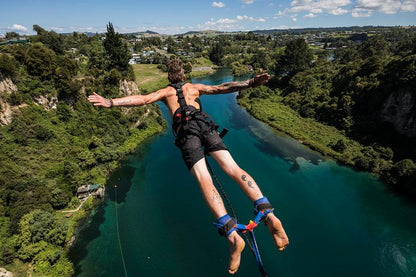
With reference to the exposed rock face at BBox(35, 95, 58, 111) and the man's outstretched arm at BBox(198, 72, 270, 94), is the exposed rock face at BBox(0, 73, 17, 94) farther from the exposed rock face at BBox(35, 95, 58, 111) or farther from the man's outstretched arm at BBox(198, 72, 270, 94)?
the man's outstretched arm at BBox(198, 72, 270, 94)

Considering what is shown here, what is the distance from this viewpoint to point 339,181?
22.5 meters

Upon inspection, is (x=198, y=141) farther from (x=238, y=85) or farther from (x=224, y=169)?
(x=238, y=85)

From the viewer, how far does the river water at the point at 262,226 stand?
15047 mm

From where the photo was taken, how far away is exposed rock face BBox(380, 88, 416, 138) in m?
25.1

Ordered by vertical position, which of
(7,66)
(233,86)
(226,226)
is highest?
(233,86)

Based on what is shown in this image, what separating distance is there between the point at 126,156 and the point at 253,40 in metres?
143

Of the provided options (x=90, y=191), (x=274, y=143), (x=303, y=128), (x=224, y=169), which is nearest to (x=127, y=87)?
(x=90, y=191)

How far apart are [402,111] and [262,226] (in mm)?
23475

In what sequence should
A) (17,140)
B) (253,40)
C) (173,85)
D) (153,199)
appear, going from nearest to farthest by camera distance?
(173,85)
(17,140)
(153,199)
(253,40)

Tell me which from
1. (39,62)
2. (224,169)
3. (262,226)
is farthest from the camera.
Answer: (39,62)

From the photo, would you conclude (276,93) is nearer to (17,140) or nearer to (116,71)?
(116,71)

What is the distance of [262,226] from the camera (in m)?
17.9

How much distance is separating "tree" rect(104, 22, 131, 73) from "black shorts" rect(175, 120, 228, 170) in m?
32.5

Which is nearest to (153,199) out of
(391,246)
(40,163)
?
(40,163)
